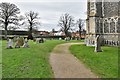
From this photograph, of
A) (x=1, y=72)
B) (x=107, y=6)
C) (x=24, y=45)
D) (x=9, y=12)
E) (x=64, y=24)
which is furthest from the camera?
(x=64, y=24)

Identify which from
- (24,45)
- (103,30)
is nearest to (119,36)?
(103,30)

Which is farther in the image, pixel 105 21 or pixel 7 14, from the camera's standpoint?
pixel 7 14

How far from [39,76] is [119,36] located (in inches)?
840

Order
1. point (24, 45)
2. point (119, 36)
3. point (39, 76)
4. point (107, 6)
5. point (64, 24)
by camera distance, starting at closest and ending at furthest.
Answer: point (39, 76), point (24, 45), point (119, 36), point (107, 6), point (64, 24)

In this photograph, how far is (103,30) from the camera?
33.7 meters

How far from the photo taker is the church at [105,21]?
104ft

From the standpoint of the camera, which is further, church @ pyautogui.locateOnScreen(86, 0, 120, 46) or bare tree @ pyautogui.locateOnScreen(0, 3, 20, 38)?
bare tree @ pyautogui.locateOnScreen(0, 3, 20, 38)

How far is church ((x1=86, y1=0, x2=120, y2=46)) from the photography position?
3156 cm

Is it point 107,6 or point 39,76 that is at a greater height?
point 107,6

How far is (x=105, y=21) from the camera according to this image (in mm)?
33594

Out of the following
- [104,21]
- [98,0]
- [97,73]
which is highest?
[98,0]

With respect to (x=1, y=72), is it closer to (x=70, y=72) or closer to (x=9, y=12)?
(x=70, y=72)

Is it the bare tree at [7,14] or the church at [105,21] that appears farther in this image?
the bare tree at [7,14]

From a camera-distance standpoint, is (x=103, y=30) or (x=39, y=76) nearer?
(x=39, y=76)
